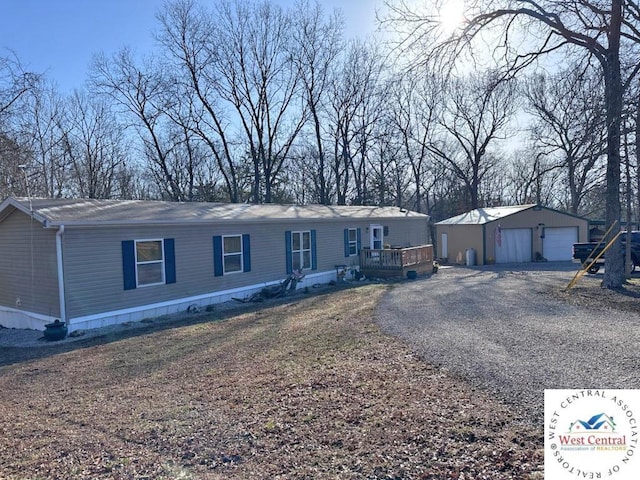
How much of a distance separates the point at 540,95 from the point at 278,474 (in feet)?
75.1

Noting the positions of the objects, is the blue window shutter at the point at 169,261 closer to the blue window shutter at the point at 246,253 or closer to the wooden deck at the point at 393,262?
the blue window shutter at the point at 246,253

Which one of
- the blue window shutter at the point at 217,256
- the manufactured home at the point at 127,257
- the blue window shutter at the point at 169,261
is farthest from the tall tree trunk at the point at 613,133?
the blue window shutter at the point at 169,261

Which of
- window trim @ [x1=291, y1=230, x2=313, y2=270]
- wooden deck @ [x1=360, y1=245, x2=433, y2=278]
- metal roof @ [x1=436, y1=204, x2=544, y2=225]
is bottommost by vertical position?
wooden deck @ [x1=360, y1=245, x2=433, y2=278]

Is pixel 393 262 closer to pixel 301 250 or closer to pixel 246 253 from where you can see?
pixel 301 250

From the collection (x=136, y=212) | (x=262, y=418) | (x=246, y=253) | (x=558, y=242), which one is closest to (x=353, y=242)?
(x=246, y=253)

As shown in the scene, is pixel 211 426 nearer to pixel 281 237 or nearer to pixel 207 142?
pixel 281 237

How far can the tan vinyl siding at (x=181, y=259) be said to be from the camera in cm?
1015

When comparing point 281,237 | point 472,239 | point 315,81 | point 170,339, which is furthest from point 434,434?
point 315,81

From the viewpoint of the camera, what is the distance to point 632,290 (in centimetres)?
1205

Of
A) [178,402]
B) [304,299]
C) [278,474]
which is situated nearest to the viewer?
[278,474]

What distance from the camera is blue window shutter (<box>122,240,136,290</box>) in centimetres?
1095

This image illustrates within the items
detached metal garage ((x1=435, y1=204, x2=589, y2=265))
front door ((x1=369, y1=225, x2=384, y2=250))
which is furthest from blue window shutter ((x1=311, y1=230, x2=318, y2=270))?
detached metal garage ((x1=435, y1=204, x2=589, y2=265))

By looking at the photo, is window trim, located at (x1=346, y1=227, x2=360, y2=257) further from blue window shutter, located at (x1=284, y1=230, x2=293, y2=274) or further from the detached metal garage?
the detached metal garage

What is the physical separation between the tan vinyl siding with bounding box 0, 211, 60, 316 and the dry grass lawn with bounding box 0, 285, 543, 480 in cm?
311
